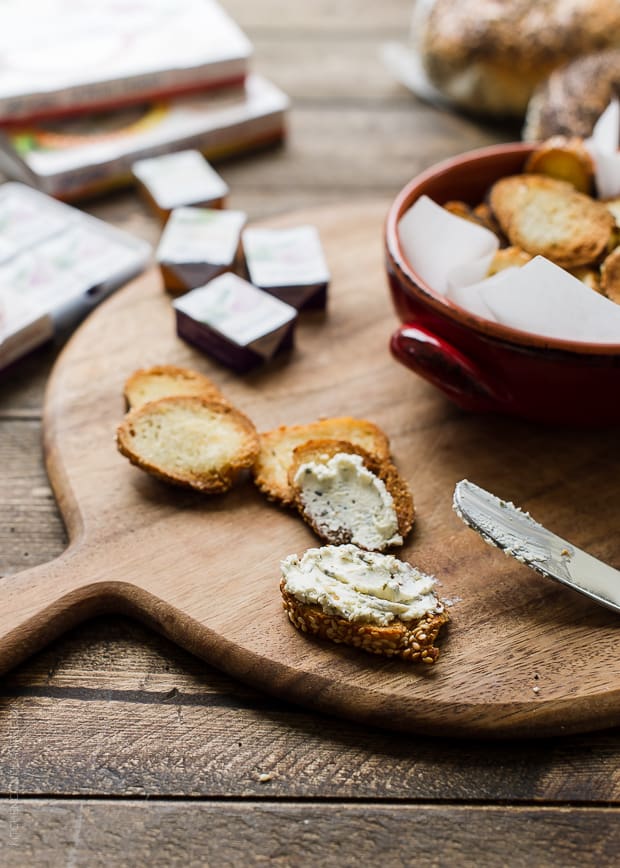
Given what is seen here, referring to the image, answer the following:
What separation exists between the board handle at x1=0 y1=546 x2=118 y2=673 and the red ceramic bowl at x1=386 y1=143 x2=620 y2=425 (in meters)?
0.42

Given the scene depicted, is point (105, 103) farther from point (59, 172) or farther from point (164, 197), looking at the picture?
point (164, 197)

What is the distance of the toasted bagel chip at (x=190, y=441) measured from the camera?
3.14 ft

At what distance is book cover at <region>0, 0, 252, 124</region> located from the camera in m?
1.53

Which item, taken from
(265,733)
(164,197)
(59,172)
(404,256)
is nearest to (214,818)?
(265,733)

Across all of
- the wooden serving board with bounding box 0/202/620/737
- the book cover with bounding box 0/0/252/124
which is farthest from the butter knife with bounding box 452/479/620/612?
the book cover with bounding box 0/0/252/124

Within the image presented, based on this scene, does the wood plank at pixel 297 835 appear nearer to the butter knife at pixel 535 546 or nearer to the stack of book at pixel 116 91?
the butter knife at pixel 535 546

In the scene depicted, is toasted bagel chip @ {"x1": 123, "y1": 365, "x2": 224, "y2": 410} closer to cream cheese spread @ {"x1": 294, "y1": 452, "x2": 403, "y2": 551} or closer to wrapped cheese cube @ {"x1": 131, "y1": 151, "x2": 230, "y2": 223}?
cream cheese spread @ {"x1": 294, "y1": 452, "x2": 403, "y2": 551}

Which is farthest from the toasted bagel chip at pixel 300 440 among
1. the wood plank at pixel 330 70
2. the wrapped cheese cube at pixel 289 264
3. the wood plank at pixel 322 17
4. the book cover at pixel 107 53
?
the wood plank at pixel 322 17

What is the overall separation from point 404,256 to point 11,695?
0.62 m

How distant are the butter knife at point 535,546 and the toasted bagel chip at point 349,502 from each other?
0.27 ft

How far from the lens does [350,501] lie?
3.01ft

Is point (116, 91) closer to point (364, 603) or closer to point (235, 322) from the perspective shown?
point (235, 322)

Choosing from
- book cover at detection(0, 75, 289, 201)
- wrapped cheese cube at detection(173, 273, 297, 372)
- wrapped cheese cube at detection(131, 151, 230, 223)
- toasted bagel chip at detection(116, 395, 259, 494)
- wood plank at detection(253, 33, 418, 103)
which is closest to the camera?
toasted bagel chip at detection(116, 395, 259, 494)

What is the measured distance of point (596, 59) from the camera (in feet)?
4.86
